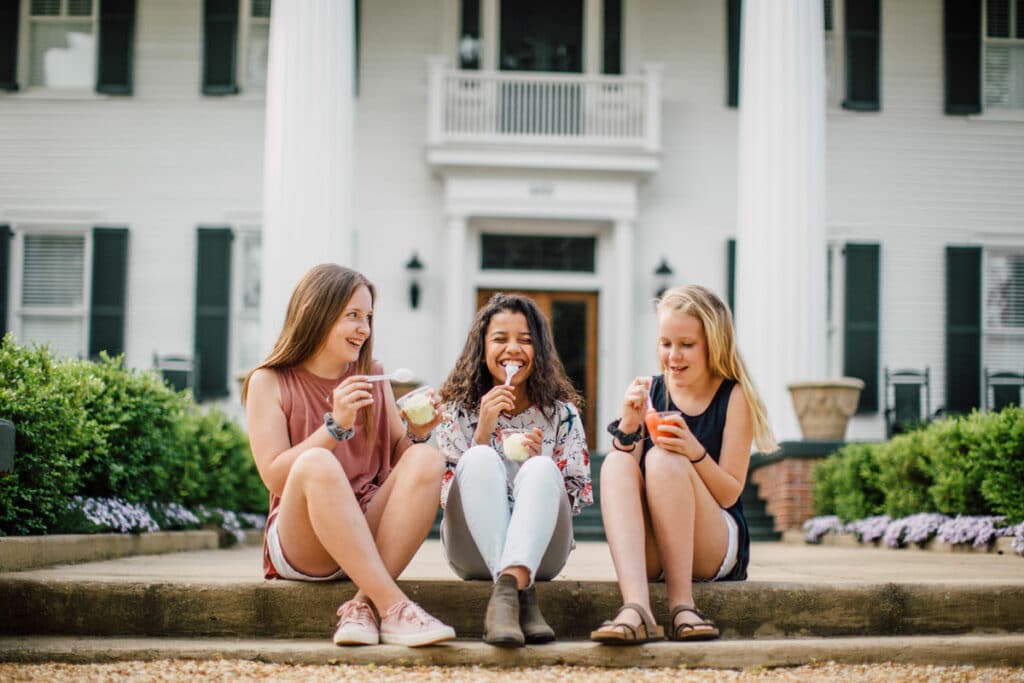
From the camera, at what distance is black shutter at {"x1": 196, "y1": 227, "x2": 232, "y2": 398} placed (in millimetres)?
12148

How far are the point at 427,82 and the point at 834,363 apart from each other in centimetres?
521

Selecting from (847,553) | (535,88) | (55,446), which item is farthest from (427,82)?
(55,446)

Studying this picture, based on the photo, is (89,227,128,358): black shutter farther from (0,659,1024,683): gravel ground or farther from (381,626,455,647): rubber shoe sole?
(381,626,455,647): rubber shoe sole

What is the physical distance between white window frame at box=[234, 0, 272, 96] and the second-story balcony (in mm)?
1999

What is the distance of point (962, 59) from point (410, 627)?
11.4m

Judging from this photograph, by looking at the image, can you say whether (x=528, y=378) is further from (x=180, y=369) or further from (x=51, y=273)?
(x=51, y=273)

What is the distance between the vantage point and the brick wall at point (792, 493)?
9.34m

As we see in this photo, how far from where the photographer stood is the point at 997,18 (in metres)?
13.0

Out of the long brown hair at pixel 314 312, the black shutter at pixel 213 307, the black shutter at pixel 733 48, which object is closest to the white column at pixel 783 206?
the black shutter at pixel 733 48

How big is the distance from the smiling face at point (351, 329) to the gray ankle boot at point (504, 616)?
2.86 feet

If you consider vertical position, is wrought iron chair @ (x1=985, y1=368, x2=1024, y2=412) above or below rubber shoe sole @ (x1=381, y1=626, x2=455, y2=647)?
above

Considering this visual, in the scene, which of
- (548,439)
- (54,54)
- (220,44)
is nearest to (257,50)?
(220,44)

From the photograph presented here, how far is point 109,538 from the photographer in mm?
5441

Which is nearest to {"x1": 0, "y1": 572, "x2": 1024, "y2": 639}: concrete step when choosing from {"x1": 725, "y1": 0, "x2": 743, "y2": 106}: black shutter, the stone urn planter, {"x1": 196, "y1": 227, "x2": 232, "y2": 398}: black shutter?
the stone urn planter
